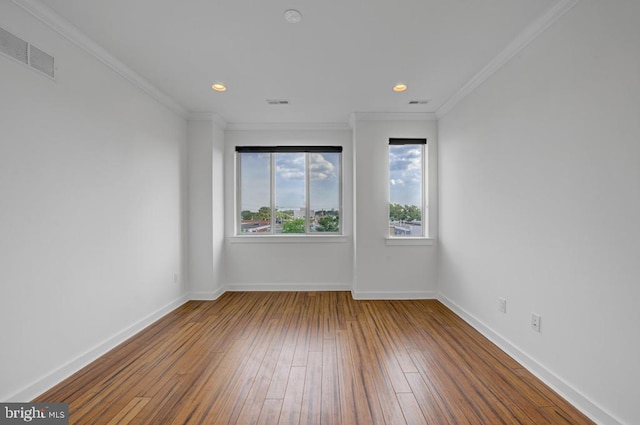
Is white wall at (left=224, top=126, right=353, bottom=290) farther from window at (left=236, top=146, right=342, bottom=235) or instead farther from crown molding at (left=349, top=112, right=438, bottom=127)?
crown molding at (left=349, top=112, right=438, bottom=127)

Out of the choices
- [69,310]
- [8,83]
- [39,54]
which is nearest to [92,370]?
[69,310]

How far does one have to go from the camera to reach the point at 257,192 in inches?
179

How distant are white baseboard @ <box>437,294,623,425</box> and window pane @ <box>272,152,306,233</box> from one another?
2784 millimetres

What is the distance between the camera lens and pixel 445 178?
12.1 ft

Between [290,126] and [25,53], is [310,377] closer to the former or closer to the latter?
[25,53]

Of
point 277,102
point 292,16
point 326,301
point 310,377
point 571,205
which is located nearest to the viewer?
point 571,205

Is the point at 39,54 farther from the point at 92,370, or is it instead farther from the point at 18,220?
the point at 92,370

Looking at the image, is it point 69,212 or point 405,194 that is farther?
point 405,194

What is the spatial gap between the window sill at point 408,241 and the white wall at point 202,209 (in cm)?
257

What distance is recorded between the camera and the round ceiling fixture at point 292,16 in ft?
6.23

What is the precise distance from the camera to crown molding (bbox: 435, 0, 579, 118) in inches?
72.3

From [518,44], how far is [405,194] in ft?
7.22

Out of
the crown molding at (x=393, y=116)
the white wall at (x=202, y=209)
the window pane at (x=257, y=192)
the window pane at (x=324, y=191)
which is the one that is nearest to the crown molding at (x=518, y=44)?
the crown molding at (x=393, y=116)

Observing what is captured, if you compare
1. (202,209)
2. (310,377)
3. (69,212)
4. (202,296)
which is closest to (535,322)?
(310,377)
